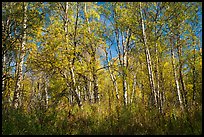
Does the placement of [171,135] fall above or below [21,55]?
below

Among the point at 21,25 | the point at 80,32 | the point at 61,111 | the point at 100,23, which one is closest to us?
the point at 61,111

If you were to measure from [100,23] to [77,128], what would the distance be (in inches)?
413

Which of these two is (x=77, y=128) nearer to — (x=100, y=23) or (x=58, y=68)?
(x=58, y=68)

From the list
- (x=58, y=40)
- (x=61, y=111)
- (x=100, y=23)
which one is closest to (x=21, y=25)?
(x=58, y=40)

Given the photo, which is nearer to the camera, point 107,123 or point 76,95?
point 107,123

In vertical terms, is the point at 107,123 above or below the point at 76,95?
below

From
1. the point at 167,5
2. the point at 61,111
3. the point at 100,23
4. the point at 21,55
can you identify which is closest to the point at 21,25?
the point at 21,55

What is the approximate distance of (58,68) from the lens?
9305mm

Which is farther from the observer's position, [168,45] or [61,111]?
[168,45]

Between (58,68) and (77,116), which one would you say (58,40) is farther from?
(77,116)

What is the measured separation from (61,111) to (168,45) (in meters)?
8.83

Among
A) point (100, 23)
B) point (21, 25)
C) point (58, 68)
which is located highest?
point (100, 23)

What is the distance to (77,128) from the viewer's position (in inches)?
248

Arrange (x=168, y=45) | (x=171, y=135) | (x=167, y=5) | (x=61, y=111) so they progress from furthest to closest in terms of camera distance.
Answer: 1. (x=168, y=45)
2. (x=167, y=5)
3. (x=61, y=111)
4. (x=171, y=135)
